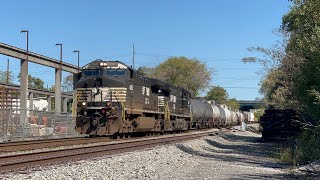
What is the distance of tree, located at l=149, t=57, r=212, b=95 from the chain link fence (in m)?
52.5

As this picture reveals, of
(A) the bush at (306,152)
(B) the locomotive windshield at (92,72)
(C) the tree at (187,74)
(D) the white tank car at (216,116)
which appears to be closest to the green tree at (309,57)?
(A) the bush at (306,152)

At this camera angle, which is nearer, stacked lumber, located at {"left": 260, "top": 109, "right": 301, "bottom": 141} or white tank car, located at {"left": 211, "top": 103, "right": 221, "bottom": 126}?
stacked lumber, located at {"left": 260, "top": 109, "right": 301, "bottom": 141}

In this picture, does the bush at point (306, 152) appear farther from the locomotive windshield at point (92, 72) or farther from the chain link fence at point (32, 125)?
the chain link fence at point (32, 125)

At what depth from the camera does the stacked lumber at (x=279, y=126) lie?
25172mm

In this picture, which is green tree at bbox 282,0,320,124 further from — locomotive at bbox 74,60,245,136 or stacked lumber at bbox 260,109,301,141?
stacked lumber at bbox 260,109,301,141

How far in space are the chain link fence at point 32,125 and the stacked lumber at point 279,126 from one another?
39.8 feet

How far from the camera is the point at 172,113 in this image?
30781 millimetres

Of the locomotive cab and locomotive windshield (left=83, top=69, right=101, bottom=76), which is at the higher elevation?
locomotive windshield (left=83, top=69, right=101, bottom=76)

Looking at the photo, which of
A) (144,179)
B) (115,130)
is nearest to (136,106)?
(115,130)

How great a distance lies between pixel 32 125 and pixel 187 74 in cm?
5792

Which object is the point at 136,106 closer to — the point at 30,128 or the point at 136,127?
the point at 136,127

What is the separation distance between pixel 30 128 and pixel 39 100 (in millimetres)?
60707

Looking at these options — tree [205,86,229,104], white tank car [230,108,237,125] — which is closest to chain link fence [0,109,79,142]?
white tank car [230,108,237,125]

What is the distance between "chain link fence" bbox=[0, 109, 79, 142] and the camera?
77.2ft
